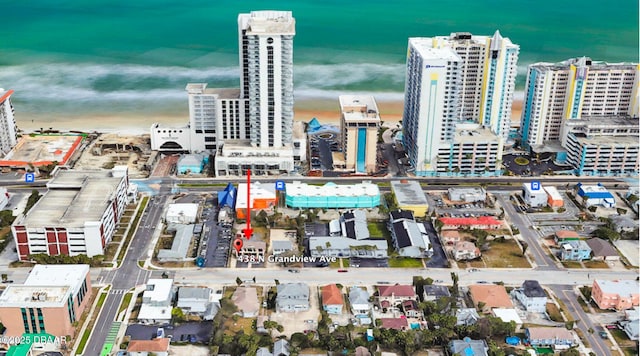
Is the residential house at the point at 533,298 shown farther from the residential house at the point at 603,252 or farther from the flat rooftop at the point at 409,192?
the flat rooftop at the point at 409,192

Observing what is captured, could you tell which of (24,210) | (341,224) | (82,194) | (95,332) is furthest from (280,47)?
(95,332)

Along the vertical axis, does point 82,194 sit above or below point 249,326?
above

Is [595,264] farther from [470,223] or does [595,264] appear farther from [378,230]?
[378,230]

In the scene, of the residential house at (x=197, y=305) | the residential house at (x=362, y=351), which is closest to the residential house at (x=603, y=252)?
the residential house at (x=362, y=351)

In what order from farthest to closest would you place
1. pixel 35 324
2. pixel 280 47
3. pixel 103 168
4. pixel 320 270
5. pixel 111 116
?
1. pixel 111 116
2. pixel 103 168
3. pixel 280 47
4. pixel 320 270
5. pixel 35 324

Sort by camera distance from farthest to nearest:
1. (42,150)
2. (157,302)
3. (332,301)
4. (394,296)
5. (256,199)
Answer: (42,150)
(256,199)
(394,296)
(332,301)
(157,302)

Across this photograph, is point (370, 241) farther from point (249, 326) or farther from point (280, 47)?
point (280, 47)

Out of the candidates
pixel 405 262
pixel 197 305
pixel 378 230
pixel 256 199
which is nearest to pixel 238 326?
pixel 197 305
